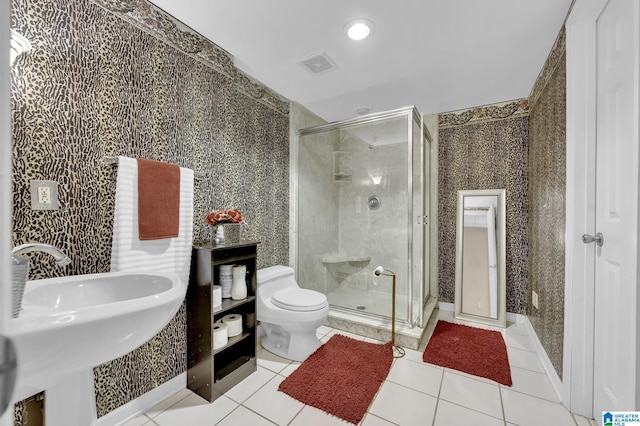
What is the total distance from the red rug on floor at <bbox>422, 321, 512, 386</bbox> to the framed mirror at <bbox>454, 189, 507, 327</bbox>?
233 mm

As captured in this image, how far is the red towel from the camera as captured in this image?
1474 mm

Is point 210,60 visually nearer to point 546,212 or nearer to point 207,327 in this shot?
point 207,327

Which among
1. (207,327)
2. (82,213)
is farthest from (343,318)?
(82,213)

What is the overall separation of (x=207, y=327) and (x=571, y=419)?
2101 mm

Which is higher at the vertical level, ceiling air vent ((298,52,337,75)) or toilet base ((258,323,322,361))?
ceiling air vent ((298,52,337,75))

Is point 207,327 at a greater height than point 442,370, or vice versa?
point 207,327

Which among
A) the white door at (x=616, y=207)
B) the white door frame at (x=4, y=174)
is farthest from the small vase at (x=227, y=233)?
the white door at (x=616, y=207)

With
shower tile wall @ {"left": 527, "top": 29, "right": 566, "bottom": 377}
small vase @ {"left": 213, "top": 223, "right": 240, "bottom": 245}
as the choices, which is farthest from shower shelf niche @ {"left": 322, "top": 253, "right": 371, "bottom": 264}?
shower tile wall @ {"left": 527, "top": 29, "right": 566, "bottom": 377}

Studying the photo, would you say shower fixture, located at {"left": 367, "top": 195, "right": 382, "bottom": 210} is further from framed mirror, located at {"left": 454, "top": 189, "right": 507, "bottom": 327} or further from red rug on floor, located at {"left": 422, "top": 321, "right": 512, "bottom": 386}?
red rug on floor, located at {"left": 422, "top": 321, "right": 512, "bottom": 386}

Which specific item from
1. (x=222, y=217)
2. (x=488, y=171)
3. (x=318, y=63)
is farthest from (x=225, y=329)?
(x=488, y=171)

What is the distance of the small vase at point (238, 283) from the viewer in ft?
6.19

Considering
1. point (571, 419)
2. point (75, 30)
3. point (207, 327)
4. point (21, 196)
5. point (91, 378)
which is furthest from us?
point (207, 327)

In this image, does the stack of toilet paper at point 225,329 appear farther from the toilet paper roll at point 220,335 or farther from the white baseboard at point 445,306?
the white baseboard at point 445,306

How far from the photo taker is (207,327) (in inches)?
65.9
